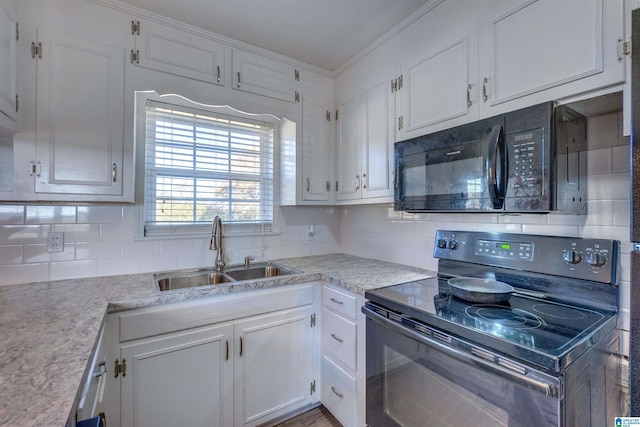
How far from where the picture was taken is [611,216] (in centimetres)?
116

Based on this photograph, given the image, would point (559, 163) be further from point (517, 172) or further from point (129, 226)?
point (129, 226)

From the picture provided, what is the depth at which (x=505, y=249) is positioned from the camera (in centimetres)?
141

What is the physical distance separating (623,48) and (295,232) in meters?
2.02

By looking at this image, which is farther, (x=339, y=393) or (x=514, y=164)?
(x=339, y=393)

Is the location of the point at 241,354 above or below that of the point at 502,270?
below

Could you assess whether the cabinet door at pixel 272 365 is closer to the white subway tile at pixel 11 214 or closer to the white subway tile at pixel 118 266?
the white subway tile at pixel 118 266

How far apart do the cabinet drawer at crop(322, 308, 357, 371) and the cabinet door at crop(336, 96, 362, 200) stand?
855 millimetres

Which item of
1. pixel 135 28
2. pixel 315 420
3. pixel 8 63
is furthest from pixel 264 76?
pixel 315 420

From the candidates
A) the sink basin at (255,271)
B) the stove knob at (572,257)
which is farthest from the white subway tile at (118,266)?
the stove knob at (572,257)

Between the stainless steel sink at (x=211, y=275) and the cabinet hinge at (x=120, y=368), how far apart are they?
1.34 ft

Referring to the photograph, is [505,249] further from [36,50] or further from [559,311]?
[36,50]

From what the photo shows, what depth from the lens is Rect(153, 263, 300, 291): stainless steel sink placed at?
5.94 feet

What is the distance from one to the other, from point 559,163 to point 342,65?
1.69 m

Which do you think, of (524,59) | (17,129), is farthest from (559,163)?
(17,129)
